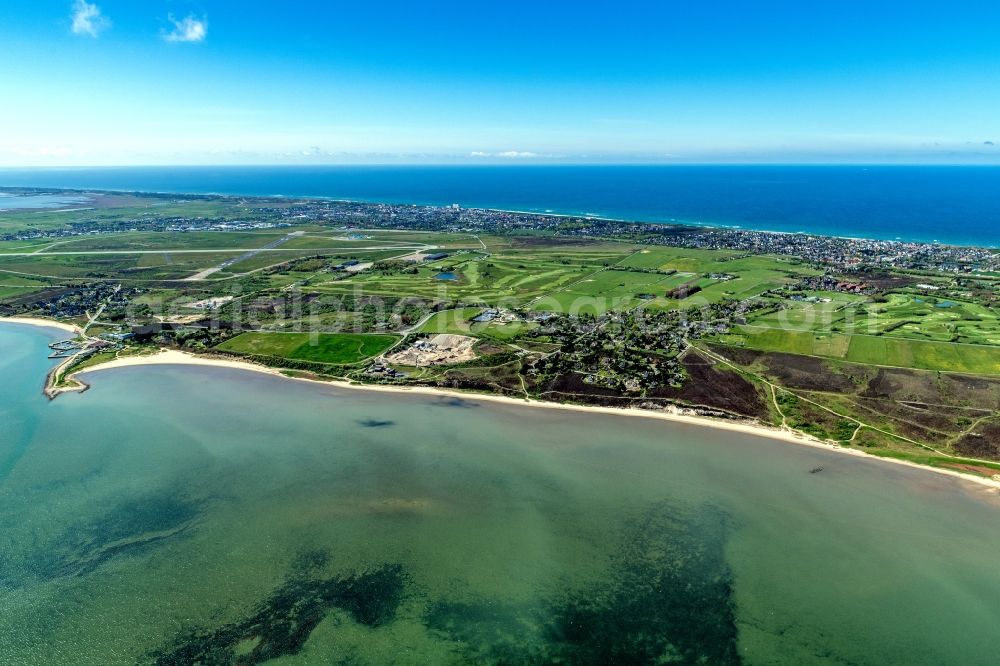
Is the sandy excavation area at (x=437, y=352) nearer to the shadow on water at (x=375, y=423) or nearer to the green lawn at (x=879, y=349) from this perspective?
the shadow on water at (x=375, y=423)

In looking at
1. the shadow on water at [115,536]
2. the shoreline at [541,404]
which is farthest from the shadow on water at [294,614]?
the shoreline at [541,404]

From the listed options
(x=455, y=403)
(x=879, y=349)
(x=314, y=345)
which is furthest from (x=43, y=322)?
(x=879, y=349)

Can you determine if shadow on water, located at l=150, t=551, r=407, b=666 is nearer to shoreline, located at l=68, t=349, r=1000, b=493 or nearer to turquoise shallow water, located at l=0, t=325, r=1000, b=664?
turquoise shallow water, located at l=0, t=325, r=1000, b=664

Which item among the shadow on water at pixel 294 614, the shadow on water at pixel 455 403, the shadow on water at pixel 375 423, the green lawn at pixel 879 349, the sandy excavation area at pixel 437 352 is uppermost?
the green lawn at pixel 879 349

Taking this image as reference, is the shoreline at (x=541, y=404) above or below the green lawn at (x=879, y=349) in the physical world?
below

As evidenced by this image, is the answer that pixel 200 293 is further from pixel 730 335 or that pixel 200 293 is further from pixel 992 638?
pixel 992 638

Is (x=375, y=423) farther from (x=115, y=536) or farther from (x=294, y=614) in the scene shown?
(x=294, y=614)
